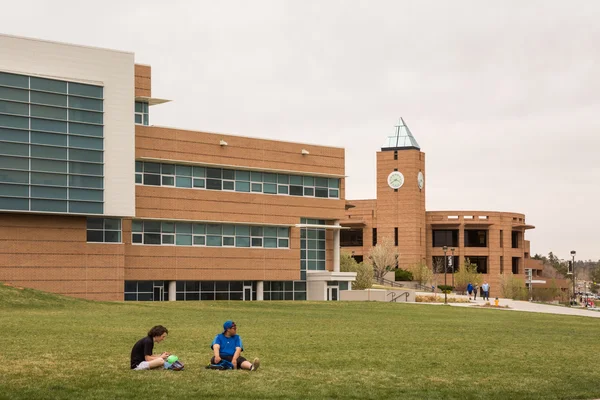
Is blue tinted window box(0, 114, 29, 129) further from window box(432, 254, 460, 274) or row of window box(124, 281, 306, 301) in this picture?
window box(432, 254, 460, 274)

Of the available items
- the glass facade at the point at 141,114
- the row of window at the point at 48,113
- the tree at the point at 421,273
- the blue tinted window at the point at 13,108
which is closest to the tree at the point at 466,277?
the tree at the point at 421,273

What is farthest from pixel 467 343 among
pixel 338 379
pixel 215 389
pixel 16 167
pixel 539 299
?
pixel 539 299

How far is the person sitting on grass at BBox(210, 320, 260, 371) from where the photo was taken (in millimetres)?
19172

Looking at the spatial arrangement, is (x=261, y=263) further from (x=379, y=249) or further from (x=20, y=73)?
(x=379, y=249)

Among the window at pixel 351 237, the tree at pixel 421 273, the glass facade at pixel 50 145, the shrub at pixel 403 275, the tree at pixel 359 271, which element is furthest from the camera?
the window at pixel 351 237

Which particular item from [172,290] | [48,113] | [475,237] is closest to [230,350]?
[48,113]

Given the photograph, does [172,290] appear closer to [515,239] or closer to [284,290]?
[284,290]

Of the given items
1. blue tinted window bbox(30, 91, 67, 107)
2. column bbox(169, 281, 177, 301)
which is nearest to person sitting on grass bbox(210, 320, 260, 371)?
blue tinted window bbox(30, 91, 67, 107)

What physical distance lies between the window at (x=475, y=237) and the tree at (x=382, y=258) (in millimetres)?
19049

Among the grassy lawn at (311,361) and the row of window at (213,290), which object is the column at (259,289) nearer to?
the row of window at (213,290)

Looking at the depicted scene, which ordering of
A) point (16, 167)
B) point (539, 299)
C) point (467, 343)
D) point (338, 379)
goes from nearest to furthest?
1. point (338, 379)
2. point (467, 343)
3. point (16, 167)
4. point (539, 299)

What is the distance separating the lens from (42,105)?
59.2 metres

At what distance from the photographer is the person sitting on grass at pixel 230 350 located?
62.9ft

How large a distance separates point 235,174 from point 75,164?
16616 millimetres
